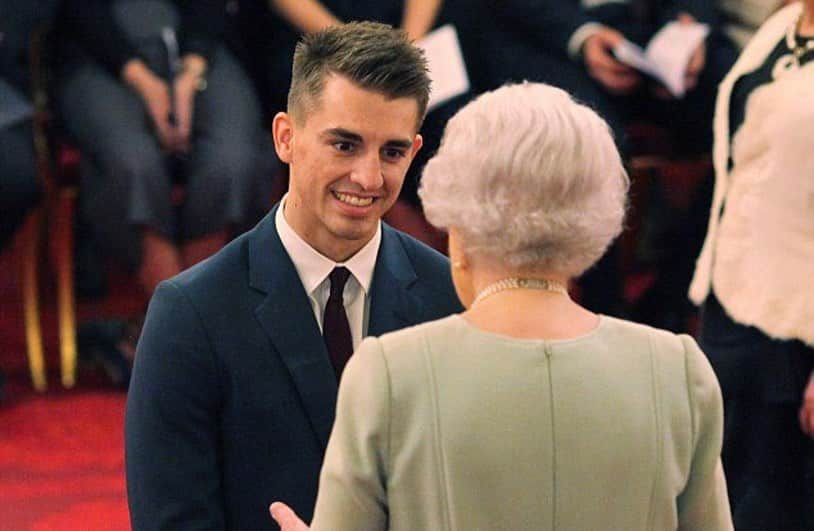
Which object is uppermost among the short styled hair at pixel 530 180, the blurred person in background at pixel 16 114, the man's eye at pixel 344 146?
the short styled hair at pixel 530 180

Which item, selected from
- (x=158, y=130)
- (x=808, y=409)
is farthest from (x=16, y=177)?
A: (x=808, y=409)

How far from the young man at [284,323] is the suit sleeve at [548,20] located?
10.1 feet

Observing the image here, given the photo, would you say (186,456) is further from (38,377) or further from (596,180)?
(38,377)

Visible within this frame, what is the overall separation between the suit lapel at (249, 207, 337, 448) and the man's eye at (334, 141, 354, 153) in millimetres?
165

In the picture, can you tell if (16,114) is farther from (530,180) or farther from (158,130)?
(530,180)

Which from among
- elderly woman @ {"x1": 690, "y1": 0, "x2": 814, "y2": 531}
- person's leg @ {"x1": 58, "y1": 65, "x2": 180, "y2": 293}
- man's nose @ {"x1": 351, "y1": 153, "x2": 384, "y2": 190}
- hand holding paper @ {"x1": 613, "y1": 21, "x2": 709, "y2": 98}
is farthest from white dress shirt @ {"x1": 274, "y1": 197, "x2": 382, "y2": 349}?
hand holding paper @ {"x1": 613, "y1": 21, "x2": 709, "y2": 98}

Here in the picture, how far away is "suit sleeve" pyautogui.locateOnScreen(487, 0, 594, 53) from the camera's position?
5363 millimetres

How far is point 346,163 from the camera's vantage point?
2.33m

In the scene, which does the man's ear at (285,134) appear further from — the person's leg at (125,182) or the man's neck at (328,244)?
the person's leg at (125,182)

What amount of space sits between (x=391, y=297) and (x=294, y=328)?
0.17 metres

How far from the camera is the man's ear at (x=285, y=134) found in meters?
2.44

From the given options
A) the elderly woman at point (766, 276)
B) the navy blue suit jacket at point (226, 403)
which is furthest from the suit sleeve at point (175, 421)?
the elderly woman at point (766, 276)

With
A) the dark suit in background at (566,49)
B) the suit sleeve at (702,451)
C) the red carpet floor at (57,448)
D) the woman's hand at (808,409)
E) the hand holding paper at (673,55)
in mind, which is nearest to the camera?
the suit sleeve at (702,451)

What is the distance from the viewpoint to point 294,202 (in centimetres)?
238
